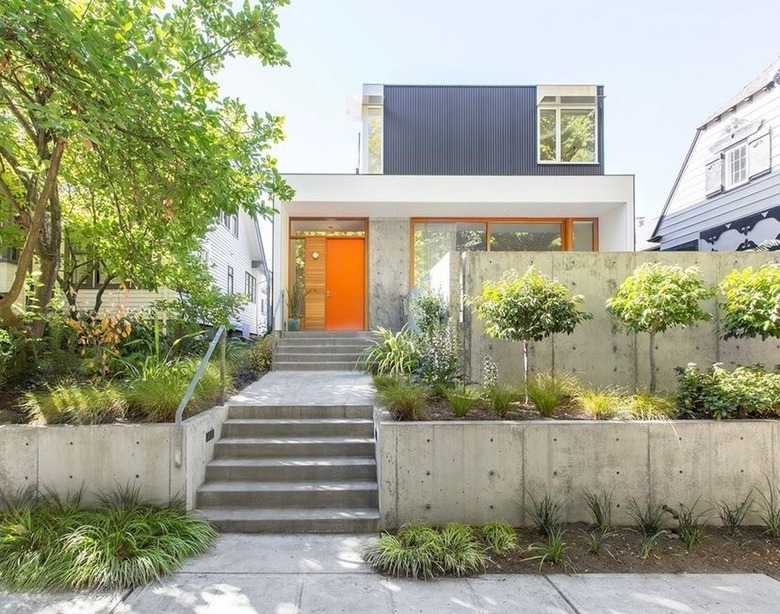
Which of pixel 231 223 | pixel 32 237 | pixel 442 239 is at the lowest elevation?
pixel 32 237

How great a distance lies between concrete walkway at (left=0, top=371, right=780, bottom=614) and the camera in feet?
9.00

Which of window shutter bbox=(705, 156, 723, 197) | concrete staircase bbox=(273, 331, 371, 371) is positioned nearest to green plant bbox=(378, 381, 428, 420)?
concrete staircase bbox=(273, 331, 371, 371)

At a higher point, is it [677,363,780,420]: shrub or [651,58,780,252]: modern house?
[651,58,780,252]: modern house

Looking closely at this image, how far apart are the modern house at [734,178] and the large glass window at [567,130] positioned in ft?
9.90

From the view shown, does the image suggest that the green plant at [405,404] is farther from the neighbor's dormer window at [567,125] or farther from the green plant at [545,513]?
the neighbor's dormer window at [567,125]

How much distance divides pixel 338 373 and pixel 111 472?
3.94 m

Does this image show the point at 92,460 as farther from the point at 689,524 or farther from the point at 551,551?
the point at 689,524

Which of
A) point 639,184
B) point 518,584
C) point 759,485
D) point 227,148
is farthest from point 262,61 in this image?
point 639,184

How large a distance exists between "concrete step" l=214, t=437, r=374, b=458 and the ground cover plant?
0.77 meters

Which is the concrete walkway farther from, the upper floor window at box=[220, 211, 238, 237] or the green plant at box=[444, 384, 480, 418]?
the upper floor window at box=[220, 211, 238, 237]

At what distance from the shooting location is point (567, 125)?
11117 mm

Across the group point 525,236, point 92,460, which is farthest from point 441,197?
point 92,460

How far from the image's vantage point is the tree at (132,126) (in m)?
3.42

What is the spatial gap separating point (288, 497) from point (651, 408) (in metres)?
3.47
